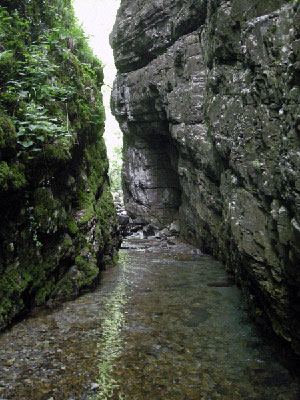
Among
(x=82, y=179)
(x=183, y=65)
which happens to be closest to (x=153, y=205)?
(x=183, y=65)

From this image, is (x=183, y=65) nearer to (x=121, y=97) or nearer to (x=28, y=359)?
(x=121, y=97)

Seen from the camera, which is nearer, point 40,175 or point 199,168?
point 40,175

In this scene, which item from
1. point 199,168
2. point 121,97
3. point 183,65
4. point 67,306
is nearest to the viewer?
point 67,306

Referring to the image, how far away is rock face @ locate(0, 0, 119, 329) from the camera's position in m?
6.08

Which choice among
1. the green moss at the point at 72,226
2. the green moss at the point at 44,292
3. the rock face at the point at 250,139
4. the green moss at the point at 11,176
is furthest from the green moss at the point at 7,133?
the rock face at the point at 250,139

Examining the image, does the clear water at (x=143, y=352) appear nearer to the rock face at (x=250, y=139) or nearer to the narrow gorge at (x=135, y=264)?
the narrow gorge at (x=135, y=264)

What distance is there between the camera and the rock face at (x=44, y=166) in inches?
239

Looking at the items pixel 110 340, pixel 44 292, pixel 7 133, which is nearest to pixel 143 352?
pixel 110 340

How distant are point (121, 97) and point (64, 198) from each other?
670 inches

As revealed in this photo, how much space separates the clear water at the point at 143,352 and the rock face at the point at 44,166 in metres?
0.83

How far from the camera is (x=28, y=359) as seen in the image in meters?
5.07

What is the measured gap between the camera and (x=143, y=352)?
551 centimetres

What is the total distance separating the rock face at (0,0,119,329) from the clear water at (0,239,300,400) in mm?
829

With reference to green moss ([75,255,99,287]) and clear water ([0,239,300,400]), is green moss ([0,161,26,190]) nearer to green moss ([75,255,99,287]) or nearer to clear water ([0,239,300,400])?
clear water ([0,239,300,400])
